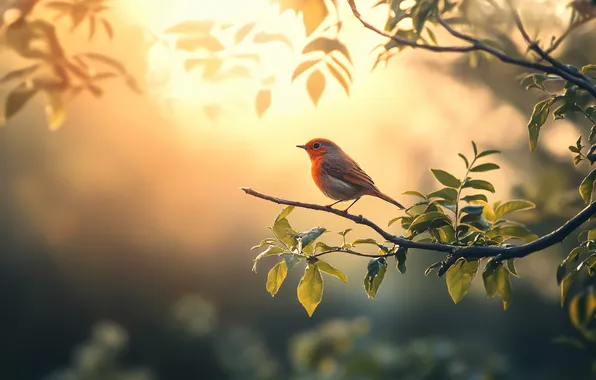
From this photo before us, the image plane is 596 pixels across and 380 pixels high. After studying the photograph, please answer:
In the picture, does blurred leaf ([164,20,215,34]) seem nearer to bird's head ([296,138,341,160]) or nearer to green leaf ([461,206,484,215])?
green leaf ([461,206,484,215])

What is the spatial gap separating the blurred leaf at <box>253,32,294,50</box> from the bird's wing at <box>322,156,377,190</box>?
115 centimetres

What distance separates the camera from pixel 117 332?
467 inches

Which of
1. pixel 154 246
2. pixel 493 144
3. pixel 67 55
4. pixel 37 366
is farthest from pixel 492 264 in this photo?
pixel 37 366

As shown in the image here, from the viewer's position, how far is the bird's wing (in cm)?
346

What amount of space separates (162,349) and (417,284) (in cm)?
529

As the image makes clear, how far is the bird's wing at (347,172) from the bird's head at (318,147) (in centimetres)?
30

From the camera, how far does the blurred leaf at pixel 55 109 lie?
261 cm

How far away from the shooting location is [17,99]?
7.92 feet

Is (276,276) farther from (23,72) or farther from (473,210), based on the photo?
(23,72)

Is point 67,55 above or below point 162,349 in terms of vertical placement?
below

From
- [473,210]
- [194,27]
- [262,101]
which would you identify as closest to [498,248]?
[473,210]

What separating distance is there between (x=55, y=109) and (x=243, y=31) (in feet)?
2.69

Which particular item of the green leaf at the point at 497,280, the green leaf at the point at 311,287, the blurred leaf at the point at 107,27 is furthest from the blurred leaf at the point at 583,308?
the blurred leaf at the point at 107,27

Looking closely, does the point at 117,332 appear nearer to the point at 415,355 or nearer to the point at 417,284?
the point at 417,284
